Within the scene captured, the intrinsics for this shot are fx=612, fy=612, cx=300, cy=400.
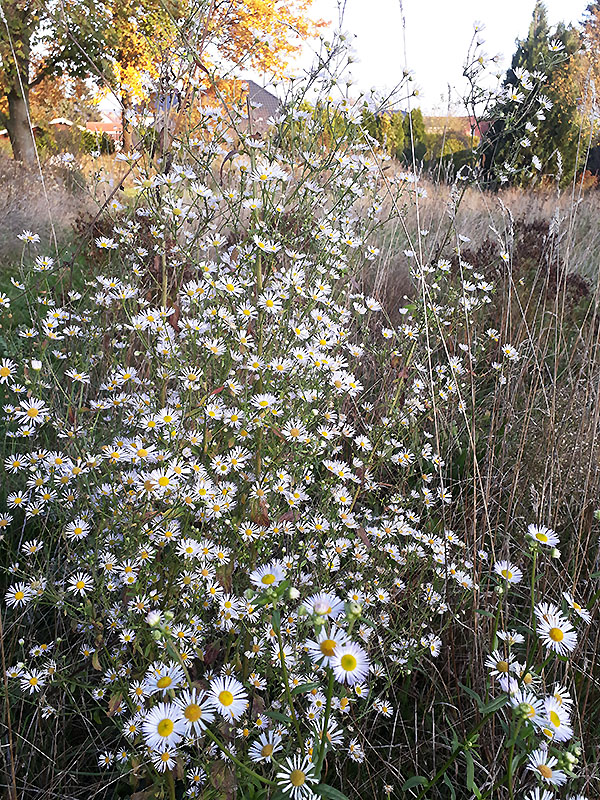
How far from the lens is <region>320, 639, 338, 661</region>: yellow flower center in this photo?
0.81 m

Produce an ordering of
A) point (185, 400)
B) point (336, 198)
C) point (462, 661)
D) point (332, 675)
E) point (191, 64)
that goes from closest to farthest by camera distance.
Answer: point (332, 675), point (185, 400), point (462, 661), point (191, 64), point (336, 198)

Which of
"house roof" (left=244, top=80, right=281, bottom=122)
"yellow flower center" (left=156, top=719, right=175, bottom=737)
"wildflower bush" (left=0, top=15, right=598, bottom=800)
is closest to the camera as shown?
"yellow flower center" (left=156, top=719, right=175, bottom=737)

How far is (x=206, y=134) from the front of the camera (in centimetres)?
232

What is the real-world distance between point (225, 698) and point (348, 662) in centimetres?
29

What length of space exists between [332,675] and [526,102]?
2288 mm

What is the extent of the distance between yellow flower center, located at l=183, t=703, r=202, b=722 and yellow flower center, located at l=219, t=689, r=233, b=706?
0.37 feet

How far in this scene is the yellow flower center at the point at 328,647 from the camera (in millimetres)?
806

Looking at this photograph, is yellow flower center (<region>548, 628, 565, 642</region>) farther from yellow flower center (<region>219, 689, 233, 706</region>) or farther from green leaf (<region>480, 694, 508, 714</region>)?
yellow flower center (<region>219, 689, 233, 706</region>)

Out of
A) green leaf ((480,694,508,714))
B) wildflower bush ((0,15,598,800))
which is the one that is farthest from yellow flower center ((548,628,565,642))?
green leaf ((480,694,508,714))

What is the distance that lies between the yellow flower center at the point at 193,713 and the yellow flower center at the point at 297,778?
0.18 meters

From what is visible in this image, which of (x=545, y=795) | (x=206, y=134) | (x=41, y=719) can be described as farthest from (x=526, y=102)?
(x=41, y=719)

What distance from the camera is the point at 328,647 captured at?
31.9 inches

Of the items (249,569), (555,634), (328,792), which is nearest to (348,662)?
(328,792)

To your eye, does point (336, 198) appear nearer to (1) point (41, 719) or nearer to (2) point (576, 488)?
(2) point (576, 488)
